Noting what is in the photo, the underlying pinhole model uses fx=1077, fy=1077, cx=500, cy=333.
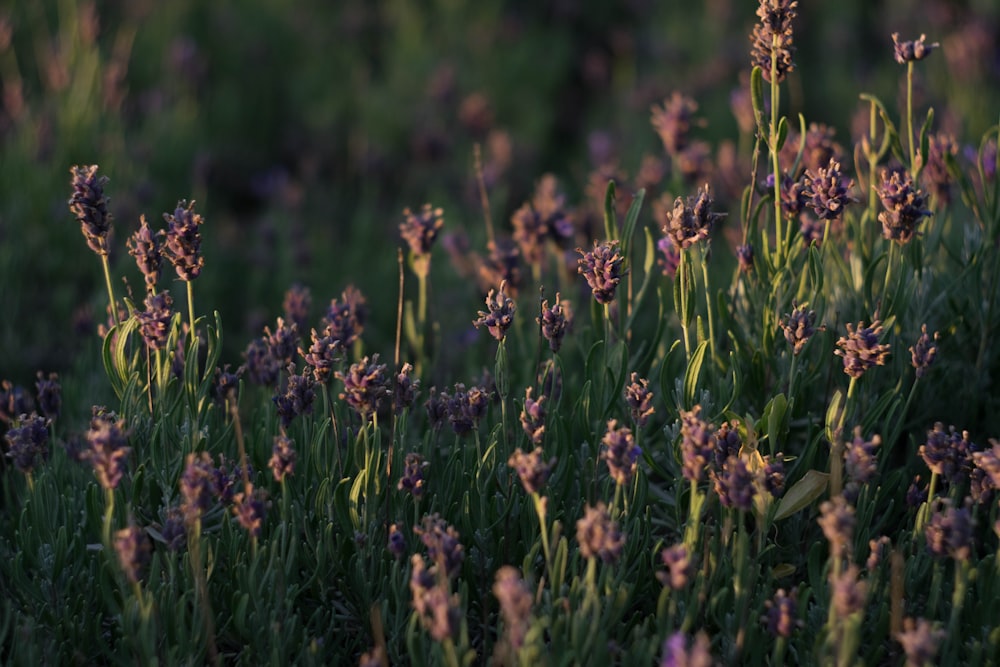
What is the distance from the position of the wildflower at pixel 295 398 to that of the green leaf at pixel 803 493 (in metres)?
1.03

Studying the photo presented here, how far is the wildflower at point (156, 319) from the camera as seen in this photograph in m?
2.21

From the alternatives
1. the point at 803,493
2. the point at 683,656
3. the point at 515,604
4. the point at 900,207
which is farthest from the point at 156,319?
the point at 900,207

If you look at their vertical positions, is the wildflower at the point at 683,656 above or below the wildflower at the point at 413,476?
below

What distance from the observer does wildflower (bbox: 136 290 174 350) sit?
2213 millimetres

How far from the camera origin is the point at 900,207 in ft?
7.47

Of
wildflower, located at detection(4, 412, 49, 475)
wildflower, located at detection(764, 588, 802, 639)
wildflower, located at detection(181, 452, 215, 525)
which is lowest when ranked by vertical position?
wildflower, located at detection(764, 588, 802, 639)

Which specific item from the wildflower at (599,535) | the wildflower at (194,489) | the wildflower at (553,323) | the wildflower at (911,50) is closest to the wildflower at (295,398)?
the wildflower at (194,489)

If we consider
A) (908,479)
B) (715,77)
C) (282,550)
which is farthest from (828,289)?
(715,77)

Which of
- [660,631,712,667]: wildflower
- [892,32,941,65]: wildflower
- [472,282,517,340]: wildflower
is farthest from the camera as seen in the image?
[892,32,941,65]: wildflower

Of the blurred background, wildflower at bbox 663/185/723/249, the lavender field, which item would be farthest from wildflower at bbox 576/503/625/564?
the blurred background

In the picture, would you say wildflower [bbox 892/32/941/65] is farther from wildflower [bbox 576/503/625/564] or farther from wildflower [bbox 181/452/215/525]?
wildflower [bbox 181/452/215/525]

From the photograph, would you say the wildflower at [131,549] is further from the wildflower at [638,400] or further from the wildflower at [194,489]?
the wildflower at [638,400]

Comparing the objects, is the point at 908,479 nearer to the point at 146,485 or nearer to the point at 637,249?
the point at 146,485

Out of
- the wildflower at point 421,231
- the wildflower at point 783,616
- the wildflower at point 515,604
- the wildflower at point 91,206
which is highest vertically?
the wildflower at point 421,231
